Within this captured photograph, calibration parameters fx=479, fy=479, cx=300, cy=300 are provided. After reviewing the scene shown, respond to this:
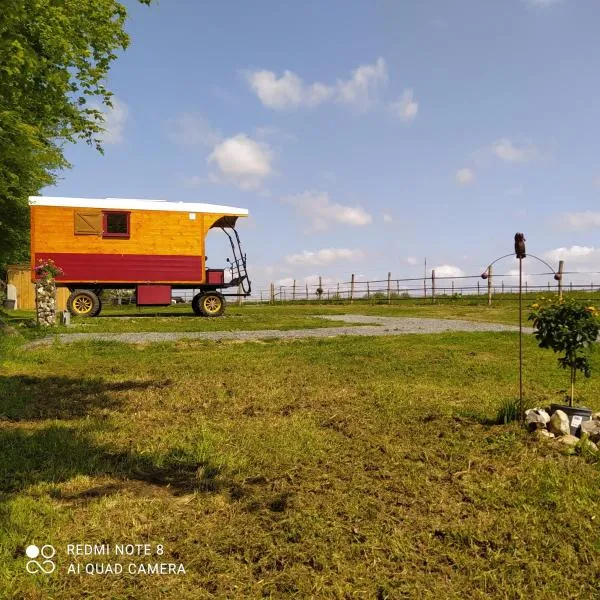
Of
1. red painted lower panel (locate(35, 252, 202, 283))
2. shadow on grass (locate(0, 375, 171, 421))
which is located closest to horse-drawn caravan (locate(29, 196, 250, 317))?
red painted lower panel (locate(35, 252, 202, 283))

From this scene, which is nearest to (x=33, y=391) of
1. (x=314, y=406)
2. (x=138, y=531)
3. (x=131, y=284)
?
(x=314, y=406)

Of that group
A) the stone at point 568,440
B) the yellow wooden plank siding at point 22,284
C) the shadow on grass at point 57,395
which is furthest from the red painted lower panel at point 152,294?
the yellow wooden plank siding at point 22,284

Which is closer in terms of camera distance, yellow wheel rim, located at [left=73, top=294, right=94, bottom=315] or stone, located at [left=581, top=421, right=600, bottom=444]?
stone, located at [left=581, top=421, right=600, bottom=444]

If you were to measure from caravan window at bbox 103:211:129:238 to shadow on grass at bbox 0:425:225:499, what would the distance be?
45.8ft

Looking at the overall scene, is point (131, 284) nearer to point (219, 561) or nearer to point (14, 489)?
point (14, 489)

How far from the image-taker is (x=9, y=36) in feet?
11.1

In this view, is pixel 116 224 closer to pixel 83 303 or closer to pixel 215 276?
pixel 83 303

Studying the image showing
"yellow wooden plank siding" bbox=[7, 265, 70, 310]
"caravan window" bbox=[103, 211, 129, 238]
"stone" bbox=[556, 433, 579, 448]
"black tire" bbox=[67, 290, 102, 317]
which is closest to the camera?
"stone" bbox=[556, 433, 579, 448]

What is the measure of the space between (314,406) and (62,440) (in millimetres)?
2645

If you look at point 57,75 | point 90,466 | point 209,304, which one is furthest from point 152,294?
point 90,466

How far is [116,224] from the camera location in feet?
56.9

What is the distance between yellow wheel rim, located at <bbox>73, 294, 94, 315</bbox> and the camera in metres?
17.7

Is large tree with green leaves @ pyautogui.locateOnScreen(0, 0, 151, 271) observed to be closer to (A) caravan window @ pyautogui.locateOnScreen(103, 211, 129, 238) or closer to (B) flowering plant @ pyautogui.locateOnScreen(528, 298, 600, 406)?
(A) caravan window @ pyautogui.locateOnScreen(103, 211, 129, 238)

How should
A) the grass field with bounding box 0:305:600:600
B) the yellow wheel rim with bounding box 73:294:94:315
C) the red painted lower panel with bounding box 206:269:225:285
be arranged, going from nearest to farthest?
the grass field with bounding box 0:305:600:600, the yellow wheel rim with bounding box 73:294:94:315, the red painted lower panel with bounding box 206:269:225:285
